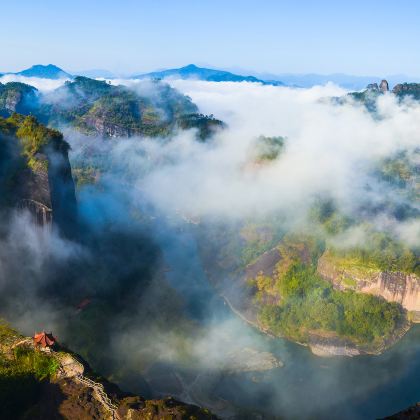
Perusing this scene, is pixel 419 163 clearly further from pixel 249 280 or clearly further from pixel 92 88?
pixel 92 88

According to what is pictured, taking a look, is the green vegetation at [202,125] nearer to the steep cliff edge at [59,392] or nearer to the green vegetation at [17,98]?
the green vegetation at [17,98]

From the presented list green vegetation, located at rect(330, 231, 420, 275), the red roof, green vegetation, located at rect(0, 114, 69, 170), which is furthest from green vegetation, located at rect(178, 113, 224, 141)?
the red roof

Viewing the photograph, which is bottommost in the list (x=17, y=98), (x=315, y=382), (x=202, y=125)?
(x=315, y=382)

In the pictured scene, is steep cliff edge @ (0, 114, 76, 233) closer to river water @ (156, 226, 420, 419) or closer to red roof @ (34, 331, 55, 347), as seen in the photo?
river water @ (156, 226, 420, 419)

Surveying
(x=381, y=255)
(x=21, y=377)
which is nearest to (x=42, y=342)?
(x=21, y=377)

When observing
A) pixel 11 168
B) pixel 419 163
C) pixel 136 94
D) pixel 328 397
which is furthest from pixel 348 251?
pixel 136 94

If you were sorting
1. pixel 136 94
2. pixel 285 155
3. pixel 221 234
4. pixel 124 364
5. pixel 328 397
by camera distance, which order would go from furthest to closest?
1. pixel 136 94
2. pixel 285 155
3. pixel 221 234
4. pixel 328 397
5. pixel 124 364

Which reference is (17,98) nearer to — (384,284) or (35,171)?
(35,171)
